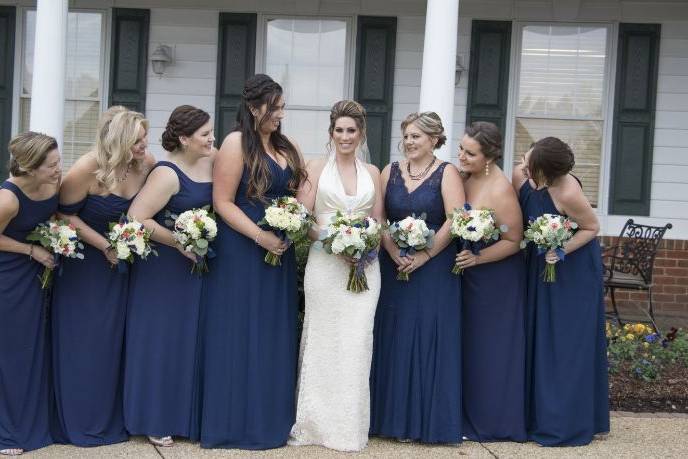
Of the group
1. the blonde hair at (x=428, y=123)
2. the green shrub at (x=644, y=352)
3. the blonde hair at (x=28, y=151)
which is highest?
the blonde hair at (x=428, y=123)

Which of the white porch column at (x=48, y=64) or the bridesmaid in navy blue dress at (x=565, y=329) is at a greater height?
the white porch column at (x=48, y=64)

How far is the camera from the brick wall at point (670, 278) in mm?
10633

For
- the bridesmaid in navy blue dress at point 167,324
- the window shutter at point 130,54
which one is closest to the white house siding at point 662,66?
the window shutter at point 130,54

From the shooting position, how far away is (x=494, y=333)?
5.46 m

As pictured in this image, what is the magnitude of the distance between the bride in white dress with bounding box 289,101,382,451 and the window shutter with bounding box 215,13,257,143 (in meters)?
5.77

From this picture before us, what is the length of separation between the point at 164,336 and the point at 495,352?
2016 mm

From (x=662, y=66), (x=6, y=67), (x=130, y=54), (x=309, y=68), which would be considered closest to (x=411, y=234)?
(x=309, y=68)

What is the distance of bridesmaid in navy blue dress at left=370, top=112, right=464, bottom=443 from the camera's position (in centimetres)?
531

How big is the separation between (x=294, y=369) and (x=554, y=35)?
275 inches

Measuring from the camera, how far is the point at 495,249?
5398 millimetres

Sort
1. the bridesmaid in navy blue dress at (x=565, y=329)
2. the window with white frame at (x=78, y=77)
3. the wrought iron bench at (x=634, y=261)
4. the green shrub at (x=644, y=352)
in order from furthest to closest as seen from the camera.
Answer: the window with white frame at (x=78, y=77)
the wrought iron bench at (x=634, y=261)
the green shrub at (x=644, y=352)
the bridesmaid in navy blue dress at (x=565, y=329)

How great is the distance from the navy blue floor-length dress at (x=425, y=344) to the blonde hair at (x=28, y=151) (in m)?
2.01

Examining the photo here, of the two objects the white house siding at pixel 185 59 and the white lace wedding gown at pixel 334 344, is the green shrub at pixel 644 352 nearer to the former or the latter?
the white lace wedding gown at pixel 334 344

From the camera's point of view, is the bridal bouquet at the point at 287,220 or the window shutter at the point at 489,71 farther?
the window shutter at the point at 489,71
